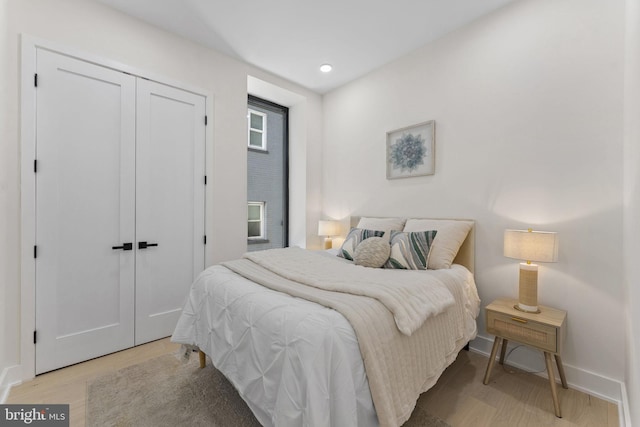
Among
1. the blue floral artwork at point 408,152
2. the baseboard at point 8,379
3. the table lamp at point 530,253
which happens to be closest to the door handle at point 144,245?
the baseboard at point 8,379

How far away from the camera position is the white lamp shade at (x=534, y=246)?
1.81 metres

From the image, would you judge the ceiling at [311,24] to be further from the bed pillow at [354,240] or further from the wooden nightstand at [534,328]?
the wooden nightstand at [534,328]

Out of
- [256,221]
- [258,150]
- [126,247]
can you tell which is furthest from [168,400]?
[258,150]

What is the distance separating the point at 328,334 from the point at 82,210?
7.49 ft

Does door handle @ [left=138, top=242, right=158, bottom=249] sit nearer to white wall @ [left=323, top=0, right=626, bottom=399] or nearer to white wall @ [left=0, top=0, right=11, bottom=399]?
white wall @ [left=0, top=0, right=11, bottom=399]

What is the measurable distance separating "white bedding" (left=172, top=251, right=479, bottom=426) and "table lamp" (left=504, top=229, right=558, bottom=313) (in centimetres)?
77

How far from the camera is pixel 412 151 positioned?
2.90m

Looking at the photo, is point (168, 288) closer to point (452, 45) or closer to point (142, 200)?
point (142, 200)

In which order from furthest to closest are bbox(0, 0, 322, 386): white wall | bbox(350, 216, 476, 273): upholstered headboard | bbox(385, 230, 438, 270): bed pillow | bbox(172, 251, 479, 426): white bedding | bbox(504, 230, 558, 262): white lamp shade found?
bbox(350, 216, 476, 273): upholstered headboard → bbox(385, 230, 438, 270): bed pillow → bbox(0, 0, 322, 386): white wall → bbox(504, 230, 558, 262): white lamp shade → bbox(172, 251, 479, 426): white bedding

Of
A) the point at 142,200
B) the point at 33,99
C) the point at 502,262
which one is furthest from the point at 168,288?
the point at 502,262

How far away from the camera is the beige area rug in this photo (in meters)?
1.57

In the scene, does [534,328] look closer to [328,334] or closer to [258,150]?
[328,334]

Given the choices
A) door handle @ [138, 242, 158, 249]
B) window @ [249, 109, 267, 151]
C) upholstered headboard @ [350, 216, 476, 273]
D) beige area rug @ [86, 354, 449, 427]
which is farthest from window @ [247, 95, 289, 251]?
upholstered headboard @ [350, 216, 476, 273]

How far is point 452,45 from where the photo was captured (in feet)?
8.65
